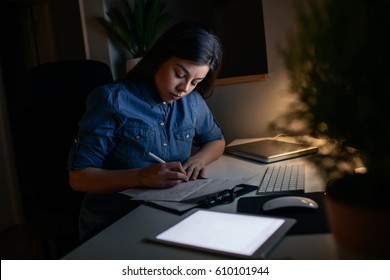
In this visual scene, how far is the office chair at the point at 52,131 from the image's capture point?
3.95 feet

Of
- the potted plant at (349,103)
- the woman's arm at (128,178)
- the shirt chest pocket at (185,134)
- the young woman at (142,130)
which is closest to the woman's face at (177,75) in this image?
the young woman at (142,130)

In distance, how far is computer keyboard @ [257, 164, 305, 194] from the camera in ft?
3.14

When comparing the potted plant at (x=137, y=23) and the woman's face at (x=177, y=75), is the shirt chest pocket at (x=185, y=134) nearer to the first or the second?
the woman's face at (x=177, y=75)

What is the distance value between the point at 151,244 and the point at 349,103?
1.40 ft

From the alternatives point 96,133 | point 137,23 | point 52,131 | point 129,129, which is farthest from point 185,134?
point 137,23

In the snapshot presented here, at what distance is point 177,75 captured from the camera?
4.01ft

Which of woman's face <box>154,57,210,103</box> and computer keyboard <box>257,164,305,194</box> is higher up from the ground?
woman's face <box>154,57,210,103</box>

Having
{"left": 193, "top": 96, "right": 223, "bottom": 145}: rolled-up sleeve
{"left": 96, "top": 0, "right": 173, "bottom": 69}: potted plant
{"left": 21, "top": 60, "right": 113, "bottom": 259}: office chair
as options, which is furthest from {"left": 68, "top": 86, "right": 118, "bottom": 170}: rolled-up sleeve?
{"left": 96, "top": 0, "right": 173, "bottom": 69}: potted plant

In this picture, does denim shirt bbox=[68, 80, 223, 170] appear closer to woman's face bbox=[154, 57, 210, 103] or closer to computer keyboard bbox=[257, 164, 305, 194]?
woman's face bbox=[154, 57, 210, 103]

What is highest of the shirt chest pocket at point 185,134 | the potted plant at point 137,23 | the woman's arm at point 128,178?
the potted plant at point 137,23

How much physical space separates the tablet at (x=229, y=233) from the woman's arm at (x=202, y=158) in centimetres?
36

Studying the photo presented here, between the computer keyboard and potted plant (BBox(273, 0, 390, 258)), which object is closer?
potted plant (BBox(273, 0, 390, 258))

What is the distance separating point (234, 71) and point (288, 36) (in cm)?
134

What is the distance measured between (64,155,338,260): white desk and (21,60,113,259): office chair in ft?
1.23
